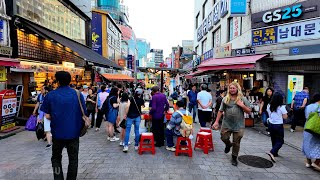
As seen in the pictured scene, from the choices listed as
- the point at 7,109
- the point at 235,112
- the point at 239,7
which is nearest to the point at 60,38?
the point at 7,109

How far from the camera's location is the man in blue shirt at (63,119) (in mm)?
3461

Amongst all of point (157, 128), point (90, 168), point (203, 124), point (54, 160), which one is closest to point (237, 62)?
point (203, 124)

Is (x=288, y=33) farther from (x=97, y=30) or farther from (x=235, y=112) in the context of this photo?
(x=97, y=30)

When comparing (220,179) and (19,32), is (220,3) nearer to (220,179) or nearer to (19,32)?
(19,32)

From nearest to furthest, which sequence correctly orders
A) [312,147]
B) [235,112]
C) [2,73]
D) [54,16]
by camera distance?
[312,147] → [235,112] → [2,73] → [54,16]

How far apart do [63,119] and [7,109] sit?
6.11 meters

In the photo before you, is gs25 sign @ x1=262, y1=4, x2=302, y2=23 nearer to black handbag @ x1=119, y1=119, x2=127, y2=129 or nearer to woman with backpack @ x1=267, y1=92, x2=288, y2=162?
woman with backpack @ x1=267, y1=92, x2=288, y2=162

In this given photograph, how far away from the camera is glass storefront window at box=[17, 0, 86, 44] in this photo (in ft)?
34.1

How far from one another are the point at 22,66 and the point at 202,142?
300 inches

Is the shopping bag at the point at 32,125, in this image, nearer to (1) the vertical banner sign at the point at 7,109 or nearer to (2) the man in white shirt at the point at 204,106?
(1) the vertical banner sign at the point at 7,109

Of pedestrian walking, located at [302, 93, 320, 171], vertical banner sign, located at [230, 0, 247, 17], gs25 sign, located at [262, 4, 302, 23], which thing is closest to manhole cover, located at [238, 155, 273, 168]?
pedestrian walking, located at [302, 93, 320, 171]

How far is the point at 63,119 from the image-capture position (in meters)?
3.47

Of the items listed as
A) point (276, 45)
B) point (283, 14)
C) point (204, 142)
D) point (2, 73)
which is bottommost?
point (204, 142)

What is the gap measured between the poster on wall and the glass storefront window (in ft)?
43.2
